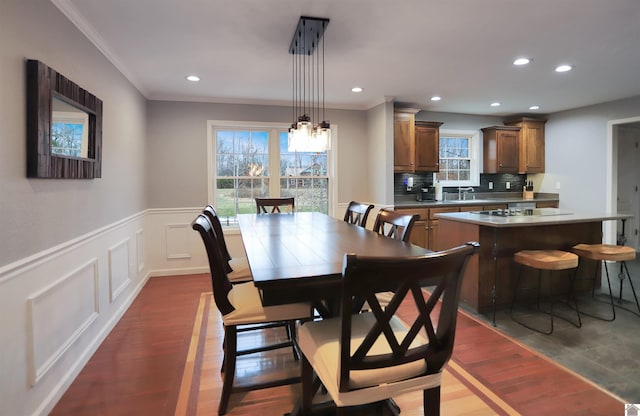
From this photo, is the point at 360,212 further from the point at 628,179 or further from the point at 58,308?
the point at 628,179

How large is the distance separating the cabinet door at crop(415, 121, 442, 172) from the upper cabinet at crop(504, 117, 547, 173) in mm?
1654

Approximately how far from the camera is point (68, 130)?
2133 mm

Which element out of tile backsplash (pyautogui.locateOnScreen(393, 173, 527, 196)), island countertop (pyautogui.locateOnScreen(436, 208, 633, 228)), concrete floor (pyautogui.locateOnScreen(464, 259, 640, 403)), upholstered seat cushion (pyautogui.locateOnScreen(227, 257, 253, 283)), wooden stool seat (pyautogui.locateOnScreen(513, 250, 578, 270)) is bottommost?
concrete floor (pyautogui.locateOnScreen(464, 259, 640, 403))

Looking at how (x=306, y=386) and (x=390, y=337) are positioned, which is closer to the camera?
(x=390, y=337)

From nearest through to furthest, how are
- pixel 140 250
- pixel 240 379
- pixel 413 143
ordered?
pixel 240 379 → pixel 140 250 → pixel 413 143

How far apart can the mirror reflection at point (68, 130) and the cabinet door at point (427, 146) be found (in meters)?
4.23

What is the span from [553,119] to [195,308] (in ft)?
20.4

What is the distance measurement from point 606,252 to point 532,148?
3.39 metres

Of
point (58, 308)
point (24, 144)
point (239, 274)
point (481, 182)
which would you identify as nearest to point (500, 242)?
point (239, 274)

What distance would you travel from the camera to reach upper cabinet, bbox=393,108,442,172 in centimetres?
498

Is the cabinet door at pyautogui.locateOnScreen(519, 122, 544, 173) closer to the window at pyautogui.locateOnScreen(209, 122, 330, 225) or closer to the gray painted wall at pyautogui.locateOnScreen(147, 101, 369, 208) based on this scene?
the window at pyautogui.locateOnScreen(209, 122, 330, 225)

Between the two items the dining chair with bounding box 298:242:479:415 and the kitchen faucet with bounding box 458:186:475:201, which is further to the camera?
the kitchen faucet with bounding box 458:186:475:201

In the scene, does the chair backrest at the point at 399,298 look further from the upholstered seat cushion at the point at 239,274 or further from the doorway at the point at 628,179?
the doorway at the point at 628,179

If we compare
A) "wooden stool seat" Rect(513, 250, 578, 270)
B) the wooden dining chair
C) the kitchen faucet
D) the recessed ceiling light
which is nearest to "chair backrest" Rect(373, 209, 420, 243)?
the wooden dining chair
